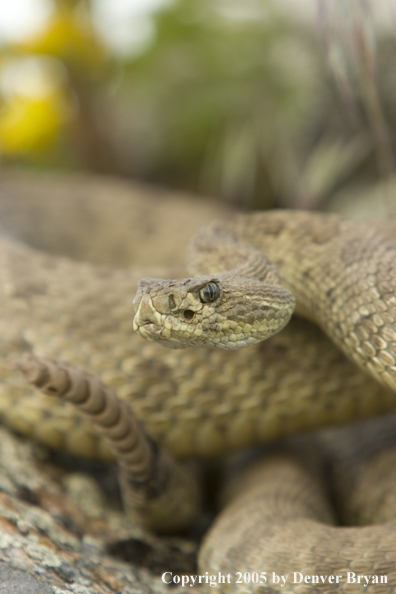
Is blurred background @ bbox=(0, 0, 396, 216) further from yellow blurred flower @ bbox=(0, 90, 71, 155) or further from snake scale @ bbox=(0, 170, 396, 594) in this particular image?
snake scale @ bbox=(0, 170, 396, 594)

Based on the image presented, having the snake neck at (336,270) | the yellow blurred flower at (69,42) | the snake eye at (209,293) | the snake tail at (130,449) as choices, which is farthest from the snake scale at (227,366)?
the yellow blurred flower at (69,42)

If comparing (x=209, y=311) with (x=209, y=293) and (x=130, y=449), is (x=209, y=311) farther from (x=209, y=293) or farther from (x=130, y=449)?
(x=130, y=449)

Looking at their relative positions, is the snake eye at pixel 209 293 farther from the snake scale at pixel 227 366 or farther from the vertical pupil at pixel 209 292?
the snake scale at pixel 227 366

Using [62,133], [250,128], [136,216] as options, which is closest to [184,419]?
[136,216]

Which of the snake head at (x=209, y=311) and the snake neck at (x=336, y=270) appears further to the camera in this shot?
the snake neck at (x=336, y=270)

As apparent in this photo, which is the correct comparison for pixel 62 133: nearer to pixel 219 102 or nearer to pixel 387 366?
pixel 219 102
